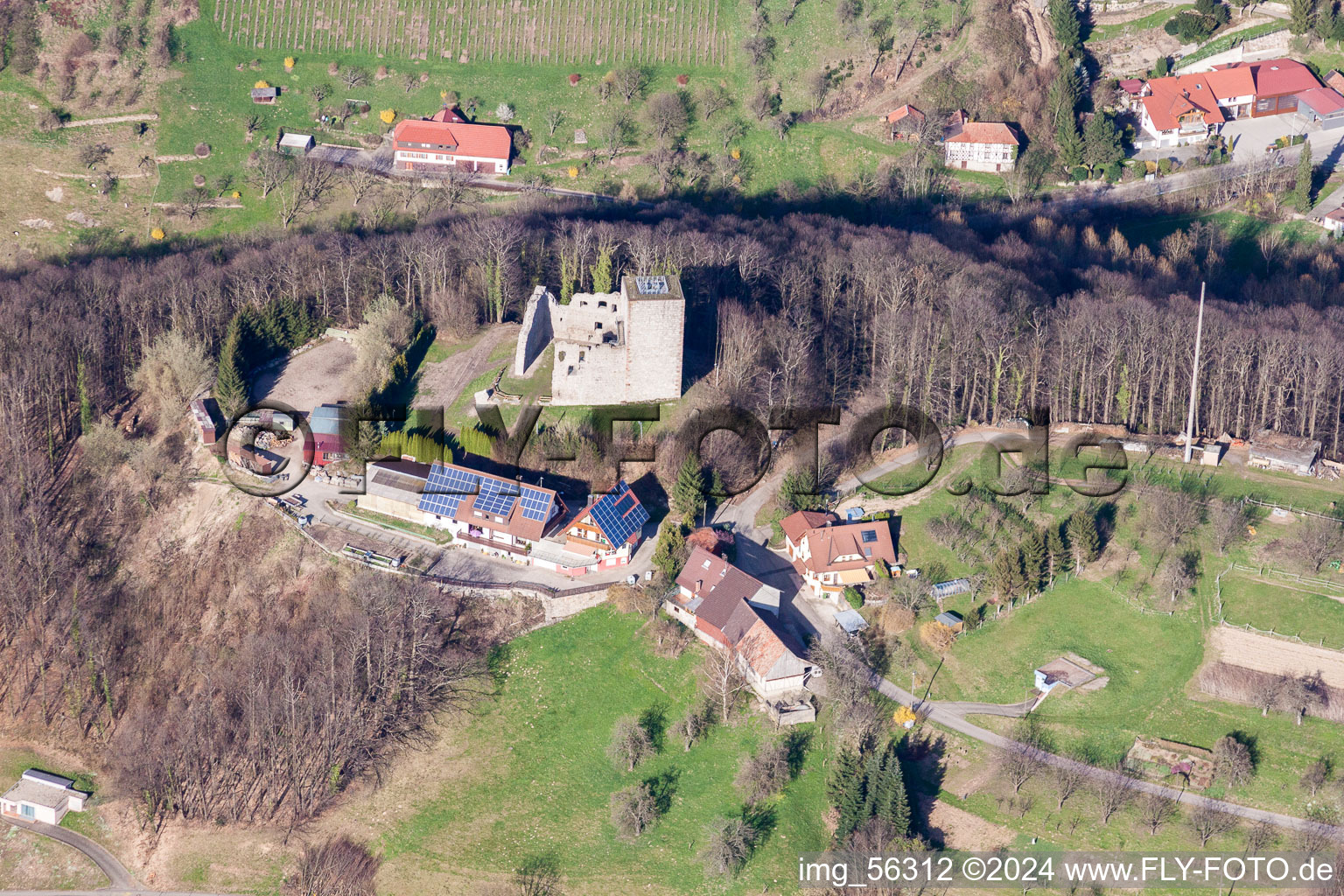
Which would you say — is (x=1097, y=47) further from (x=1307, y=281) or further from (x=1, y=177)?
(x=1, y=177)

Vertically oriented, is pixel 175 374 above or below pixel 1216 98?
below

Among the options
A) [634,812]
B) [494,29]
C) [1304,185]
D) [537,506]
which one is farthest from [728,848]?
[494,29]

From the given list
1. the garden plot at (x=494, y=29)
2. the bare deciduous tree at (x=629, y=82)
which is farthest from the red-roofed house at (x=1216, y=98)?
the bare deciduous tree at (x=629, y=82)

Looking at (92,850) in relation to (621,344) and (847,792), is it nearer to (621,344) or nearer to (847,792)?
(847,792)

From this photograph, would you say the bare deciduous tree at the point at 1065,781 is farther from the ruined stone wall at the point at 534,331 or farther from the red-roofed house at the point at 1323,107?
the red-roofed house at the point at 1323,107

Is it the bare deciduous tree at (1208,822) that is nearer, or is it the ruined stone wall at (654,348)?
the bare deciduous tree at (1208,822)
